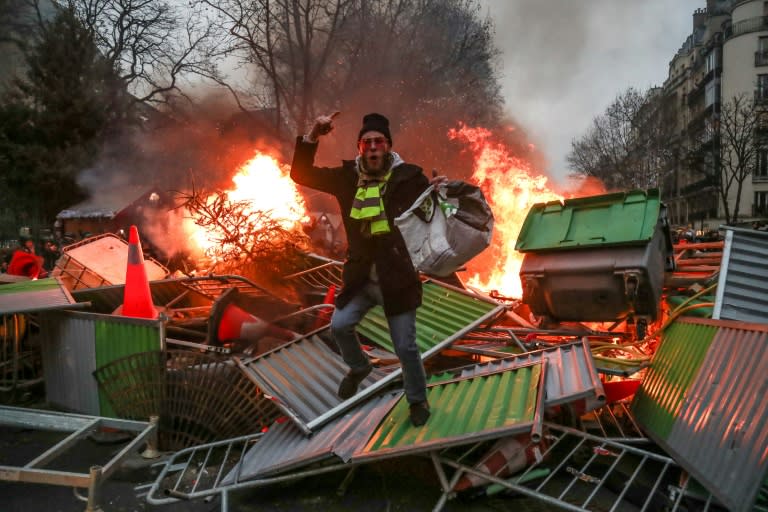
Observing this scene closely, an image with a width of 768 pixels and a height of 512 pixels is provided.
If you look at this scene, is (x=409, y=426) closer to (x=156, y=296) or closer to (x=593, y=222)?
(x=593, y=222)

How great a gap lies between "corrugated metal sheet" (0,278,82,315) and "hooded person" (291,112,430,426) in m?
2.81

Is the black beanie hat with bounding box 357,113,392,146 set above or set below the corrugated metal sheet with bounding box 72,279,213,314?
above

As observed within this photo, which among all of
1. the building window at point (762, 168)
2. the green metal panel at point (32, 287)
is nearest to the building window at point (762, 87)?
the building window at point (762, 168)

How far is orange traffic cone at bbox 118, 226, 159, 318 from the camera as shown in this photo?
508cm

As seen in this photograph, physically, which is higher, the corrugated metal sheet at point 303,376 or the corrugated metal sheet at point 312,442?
the corrugated metal sheet at point 303,376

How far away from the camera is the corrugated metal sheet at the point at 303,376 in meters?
3.75

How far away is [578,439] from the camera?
12.6ft

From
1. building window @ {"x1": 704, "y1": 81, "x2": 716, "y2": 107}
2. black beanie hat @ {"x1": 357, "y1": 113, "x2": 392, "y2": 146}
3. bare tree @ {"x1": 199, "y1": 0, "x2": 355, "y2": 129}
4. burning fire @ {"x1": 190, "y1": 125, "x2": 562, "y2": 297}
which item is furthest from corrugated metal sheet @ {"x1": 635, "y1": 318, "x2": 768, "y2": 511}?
building window @ {"x1": 704, "y1": 81, "x2": 716, "y2": 107}

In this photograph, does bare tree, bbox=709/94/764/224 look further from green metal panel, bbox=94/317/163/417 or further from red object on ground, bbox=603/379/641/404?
green metal panel, bbox=94/317/163/417

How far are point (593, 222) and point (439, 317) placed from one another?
2.03 metres

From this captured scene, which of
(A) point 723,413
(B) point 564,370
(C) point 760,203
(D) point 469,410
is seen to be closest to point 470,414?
(D) point 469,410

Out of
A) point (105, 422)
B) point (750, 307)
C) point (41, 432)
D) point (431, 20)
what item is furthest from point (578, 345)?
point (431, 20)

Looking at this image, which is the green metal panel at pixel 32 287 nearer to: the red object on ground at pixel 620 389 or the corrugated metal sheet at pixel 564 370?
the corrugated metal sheet at pixel 564 370

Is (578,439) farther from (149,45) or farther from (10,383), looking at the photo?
(149,45)
